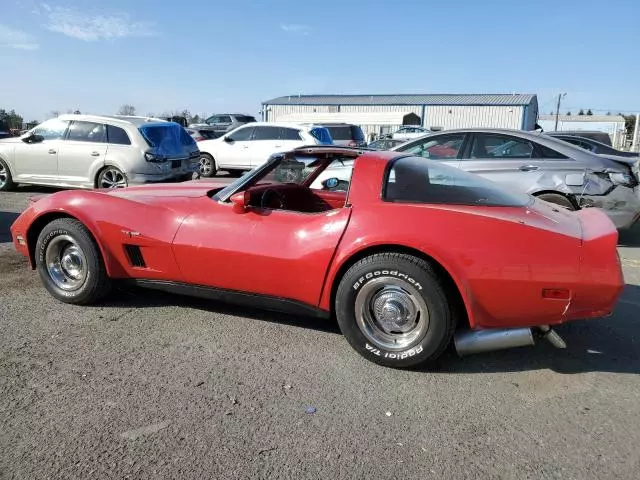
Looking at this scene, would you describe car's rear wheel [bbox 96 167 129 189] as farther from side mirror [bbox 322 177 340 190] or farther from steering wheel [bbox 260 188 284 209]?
steering wheel [bbox 260 188 284 209]

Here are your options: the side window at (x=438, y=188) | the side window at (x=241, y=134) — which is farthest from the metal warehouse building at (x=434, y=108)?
the side window at (x=438, y=188)

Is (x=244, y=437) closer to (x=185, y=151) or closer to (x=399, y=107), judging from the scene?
(x=185, y=151)

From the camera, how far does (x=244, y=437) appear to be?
94.6 inches

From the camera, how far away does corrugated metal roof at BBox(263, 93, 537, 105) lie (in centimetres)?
5002

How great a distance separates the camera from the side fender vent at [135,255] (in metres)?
3.70

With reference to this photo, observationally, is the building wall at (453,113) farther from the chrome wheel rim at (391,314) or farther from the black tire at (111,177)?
the chrome wheel rim at (391,314)

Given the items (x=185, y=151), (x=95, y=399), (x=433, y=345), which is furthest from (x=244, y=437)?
(x=185, y=151)

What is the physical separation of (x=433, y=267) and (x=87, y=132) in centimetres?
817

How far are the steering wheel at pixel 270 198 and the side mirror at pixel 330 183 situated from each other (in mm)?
656

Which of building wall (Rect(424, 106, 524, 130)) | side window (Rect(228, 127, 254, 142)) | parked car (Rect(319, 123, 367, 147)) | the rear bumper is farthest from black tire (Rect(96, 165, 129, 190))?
→ building wall (Rect(424, 106, 524, 130))

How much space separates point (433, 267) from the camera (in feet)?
9.75

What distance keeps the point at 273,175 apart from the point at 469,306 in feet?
6.04

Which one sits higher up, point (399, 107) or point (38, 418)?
point (399, 107)

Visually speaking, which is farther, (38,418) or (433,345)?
(433,345)
